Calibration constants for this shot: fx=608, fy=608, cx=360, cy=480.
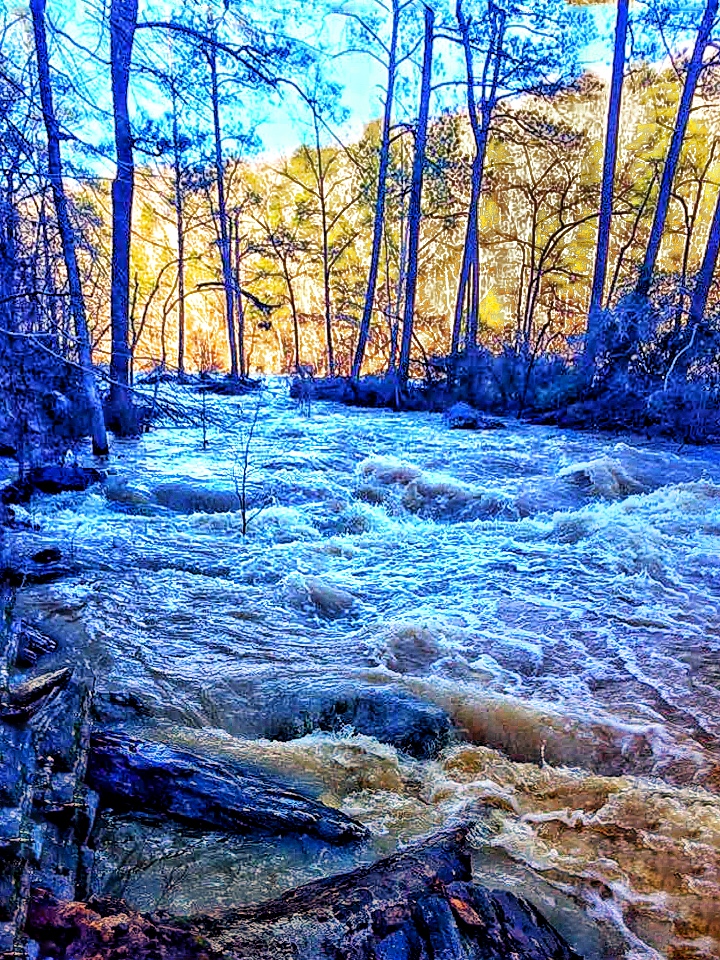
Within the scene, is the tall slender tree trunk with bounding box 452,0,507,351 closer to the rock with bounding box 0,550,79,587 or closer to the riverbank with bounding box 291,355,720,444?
the riverbank with bounding box 291,355,720,444

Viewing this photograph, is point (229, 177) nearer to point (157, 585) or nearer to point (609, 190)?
point (609, 190)

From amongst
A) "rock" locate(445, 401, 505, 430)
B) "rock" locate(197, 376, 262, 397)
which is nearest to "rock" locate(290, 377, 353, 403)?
"rock" locate(197, 376, 262, 397)

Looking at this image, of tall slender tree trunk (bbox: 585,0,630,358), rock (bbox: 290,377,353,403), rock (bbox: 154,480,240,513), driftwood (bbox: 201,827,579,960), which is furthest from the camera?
rock (bbox: 290,377,353,403)

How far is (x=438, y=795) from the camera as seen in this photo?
7.96 ft

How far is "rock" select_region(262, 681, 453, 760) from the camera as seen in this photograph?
Result: 277cm

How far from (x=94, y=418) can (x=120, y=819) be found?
23.2 feet

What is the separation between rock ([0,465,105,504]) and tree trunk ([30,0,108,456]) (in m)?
1.14

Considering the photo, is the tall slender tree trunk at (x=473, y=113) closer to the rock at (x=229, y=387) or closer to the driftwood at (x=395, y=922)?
the rock at (x=229, y=387)

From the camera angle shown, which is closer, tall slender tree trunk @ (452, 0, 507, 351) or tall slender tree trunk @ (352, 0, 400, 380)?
tall slender tree trunk @ (452, 0, 507, 351)

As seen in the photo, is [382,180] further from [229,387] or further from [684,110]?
[684,110]

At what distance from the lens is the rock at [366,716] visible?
9.09ft

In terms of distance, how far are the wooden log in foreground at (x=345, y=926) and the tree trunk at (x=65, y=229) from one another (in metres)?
2.14

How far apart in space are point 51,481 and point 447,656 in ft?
16.6

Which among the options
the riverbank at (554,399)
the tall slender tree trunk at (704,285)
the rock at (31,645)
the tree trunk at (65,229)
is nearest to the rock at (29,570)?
the rock at (31,645)
